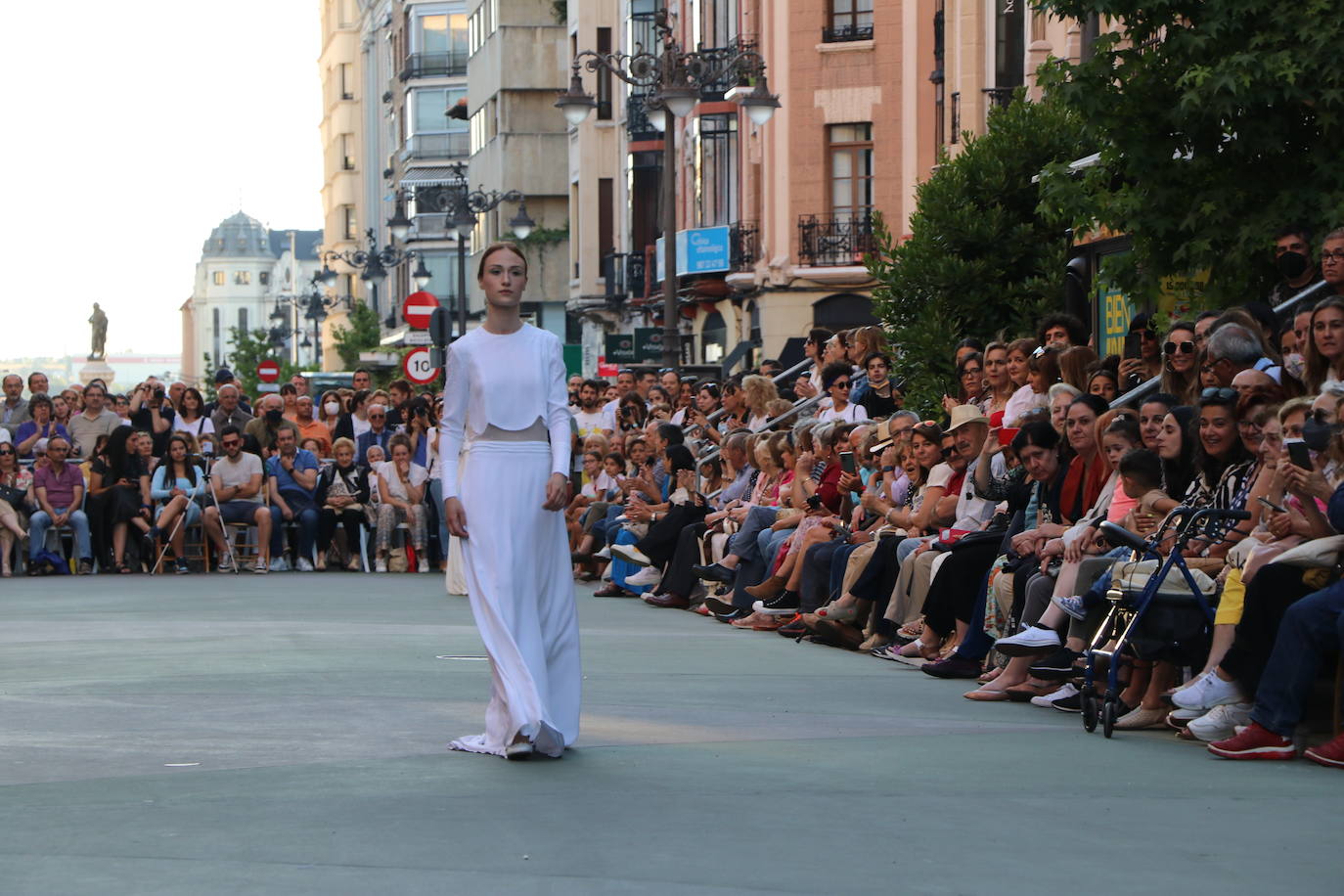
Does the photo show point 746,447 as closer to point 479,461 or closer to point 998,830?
point 479,461

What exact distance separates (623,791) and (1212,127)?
347 inches

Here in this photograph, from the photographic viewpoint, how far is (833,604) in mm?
15359

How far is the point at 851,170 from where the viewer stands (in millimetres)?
42094

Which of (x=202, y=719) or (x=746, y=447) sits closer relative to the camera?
(x=202, y=719)

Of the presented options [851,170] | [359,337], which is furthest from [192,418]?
[359,337]

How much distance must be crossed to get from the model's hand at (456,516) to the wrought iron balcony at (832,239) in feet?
106

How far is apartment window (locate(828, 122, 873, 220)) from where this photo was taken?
4184 cm

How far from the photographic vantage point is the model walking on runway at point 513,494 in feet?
31.9

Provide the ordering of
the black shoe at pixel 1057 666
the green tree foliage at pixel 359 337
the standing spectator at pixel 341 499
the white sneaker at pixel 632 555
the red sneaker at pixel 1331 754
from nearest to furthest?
the red sneaker at pixel 1331 754 < the black shoe at pixel 1057 666 < the white sneaker at pixel 632 555 < the standing spectator at pixel 341 499 < the green tree foliage at pixel 359 337

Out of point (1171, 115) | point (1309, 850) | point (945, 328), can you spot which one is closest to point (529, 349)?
point (1309, 850)

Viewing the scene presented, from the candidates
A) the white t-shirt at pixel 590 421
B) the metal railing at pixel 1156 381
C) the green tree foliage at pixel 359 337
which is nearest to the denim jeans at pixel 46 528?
the white t-shirt at pixel 590 421

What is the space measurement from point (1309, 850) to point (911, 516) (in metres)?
7.59

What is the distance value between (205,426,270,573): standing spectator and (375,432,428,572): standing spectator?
1.29 meters

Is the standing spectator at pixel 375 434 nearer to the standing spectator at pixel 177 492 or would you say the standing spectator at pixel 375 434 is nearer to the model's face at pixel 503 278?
the standing spectator at pixel 177 492
